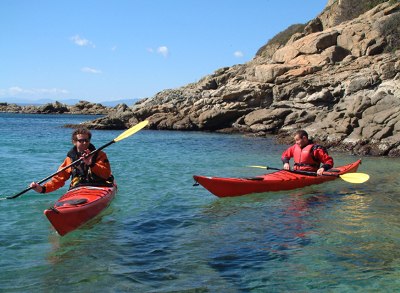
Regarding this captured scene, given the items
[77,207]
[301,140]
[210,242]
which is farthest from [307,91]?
[77,207]

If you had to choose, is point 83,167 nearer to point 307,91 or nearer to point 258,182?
point 258,182

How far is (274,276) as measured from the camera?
456 centimetres

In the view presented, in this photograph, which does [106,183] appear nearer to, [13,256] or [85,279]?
[13,256]

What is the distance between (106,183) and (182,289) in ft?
11.4

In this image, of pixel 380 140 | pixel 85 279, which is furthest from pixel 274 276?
pixel 380 140

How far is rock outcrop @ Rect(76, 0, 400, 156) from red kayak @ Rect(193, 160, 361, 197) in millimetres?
9033

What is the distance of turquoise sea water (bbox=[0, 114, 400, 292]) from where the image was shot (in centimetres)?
443

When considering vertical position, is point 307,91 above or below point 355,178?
above

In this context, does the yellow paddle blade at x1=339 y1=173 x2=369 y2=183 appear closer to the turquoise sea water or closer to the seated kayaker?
the turquoise sea water

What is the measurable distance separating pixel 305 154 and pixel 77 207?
5.45 meters

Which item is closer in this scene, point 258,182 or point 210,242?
point 210,242

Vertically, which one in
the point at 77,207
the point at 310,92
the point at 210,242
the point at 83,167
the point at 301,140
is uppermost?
the point at 310,92

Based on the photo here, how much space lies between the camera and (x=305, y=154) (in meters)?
9.71

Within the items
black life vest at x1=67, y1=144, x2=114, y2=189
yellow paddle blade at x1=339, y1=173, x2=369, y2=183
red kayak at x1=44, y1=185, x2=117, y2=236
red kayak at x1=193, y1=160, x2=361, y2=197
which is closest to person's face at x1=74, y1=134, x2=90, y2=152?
black life vest at x1=67, y1=144, x2=114, y2=189
